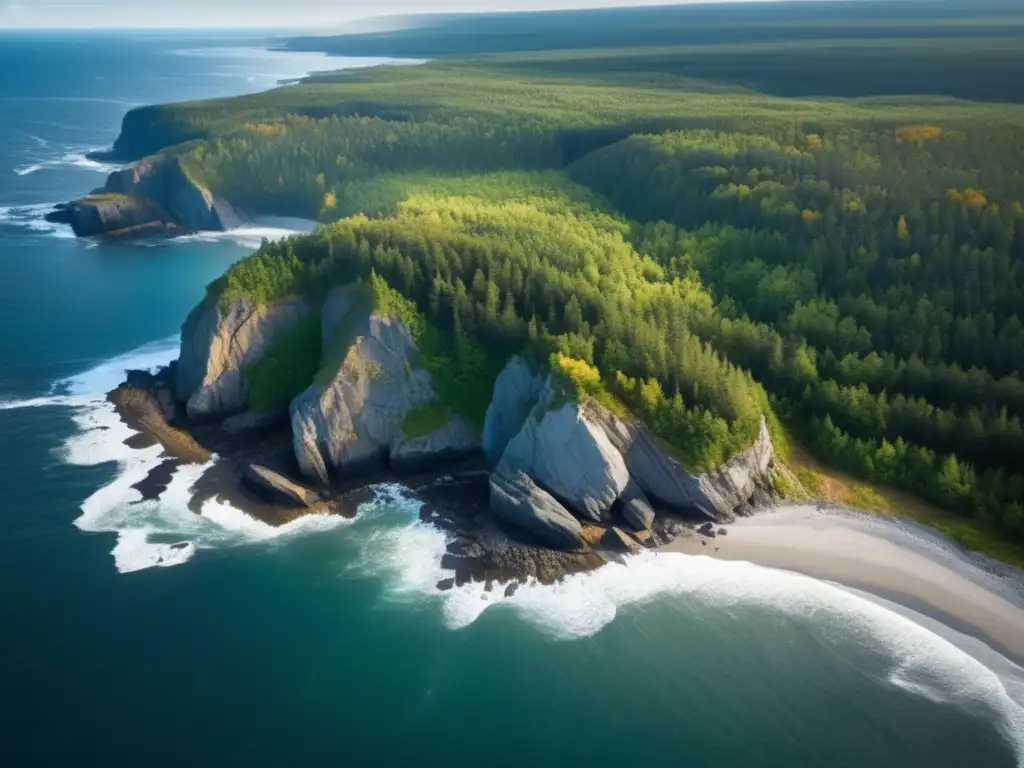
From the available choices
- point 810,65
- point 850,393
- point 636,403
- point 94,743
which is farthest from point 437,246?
point 810,65

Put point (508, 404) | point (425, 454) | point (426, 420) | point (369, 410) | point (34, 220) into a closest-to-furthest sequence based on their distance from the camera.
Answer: point (508, 404) → point (425, 454) → point (369, 410) → point (426, 420) → point (34, 220)

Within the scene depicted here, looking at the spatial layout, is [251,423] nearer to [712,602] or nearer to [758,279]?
[712,602]

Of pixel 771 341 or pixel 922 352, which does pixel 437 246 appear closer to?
pixel 771 341

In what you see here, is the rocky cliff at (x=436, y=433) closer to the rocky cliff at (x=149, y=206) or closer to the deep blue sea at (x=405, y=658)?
the deep blue sea at (x=405, y=658)

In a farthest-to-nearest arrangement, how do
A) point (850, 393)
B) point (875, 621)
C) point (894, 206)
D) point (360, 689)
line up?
1. point (894, 206)
2. point (850, 393)
3. point (875, 621)
4. point (360, 689)

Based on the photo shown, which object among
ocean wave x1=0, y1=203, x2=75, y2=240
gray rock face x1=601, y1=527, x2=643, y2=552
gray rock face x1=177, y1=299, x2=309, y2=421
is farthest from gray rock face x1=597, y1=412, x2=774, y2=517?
ocean wave x1=0, y1=203, x2=75, y2=240

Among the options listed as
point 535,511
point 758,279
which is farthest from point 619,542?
point 758,279

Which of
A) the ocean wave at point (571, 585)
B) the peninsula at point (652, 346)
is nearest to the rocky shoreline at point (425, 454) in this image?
the peninsula at point (652, 346)

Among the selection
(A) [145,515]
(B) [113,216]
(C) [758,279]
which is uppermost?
(C) [758,279]
